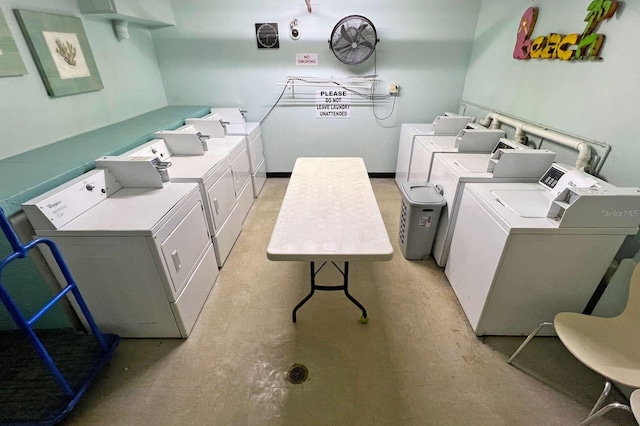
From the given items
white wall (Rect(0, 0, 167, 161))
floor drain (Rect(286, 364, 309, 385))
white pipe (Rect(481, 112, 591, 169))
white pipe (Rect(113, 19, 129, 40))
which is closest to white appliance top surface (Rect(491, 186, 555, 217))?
white pipe (Rect(481, 112, 591, 169))

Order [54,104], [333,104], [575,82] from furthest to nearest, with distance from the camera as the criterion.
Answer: [333,104], [54,104], [575,82]

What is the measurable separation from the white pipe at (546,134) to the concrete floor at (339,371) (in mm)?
1228

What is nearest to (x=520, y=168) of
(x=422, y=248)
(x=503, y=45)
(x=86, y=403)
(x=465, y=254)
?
(x=465, y=254)

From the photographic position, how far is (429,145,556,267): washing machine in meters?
1.98

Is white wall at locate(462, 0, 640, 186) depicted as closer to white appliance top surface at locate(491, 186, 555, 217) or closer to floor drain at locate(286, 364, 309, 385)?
white appliance top surface at locate(491, 186, 555, 217)

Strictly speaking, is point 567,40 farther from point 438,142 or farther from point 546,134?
point 438,142

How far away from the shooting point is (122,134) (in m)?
2.38

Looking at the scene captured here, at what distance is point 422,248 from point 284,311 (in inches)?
53.0

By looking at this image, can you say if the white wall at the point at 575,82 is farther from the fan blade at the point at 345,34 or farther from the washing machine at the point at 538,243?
the fan blade at the point at 345,34

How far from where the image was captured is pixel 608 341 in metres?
1.34

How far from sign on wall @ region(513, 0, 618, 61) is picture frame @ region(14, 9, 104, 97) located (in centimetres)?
378

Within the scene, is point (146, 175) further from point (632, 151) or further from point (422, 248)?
point (632, 151)

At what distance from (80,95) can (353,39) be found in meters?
2.79

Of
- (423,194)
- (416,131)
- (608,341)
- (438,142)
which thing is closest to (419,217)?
(423,194)
